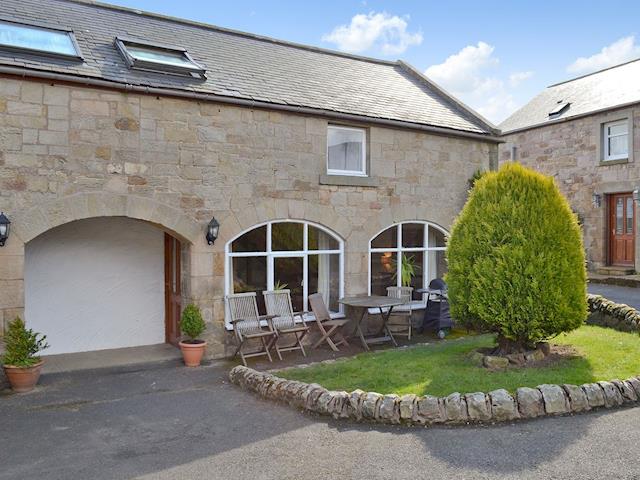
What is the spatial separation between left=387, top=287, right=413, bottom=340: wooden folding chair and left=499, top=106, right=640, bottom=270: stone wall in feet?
34.4

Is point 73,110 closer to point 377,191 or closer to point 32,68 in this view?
point 32,68

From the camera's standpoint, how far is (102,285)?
9.27 m

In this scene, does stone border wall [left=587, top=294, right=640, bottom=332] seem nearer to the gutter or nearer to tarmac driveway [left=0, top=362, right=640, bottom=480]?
the gutter

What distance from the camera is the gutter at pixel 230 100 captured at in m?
7.25

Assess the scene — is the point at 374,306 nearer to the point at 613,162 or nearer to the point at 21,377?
the point at 21,377

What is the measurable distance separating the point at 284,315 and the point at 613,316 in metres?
5.95

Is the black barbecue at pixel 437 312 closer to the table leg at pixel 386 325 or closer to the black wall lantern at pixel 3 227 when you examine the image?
the table leg at pixel 386 325

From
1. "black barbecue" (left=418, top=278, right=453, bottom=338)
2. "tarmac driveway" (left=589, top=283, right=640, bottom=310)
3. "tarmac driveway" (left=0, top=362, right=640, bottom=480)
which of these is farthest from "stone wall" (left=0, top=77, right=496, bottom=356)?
"tarmac driveway" (left=589, top=283, right=640, bottom=310)

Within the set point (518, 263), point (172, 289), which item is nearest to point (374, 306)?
point (518, 263)

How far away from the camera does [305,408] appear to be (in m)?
6.04

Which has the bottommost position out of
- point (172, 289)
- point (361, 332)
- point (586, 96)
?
point (361, 332)

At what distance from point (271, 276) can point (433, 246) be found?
3848 mm

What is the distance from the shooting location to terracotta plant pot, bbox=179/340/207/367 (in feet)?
26.7

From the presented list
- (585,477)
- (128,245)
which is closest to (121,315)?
(128,245)
